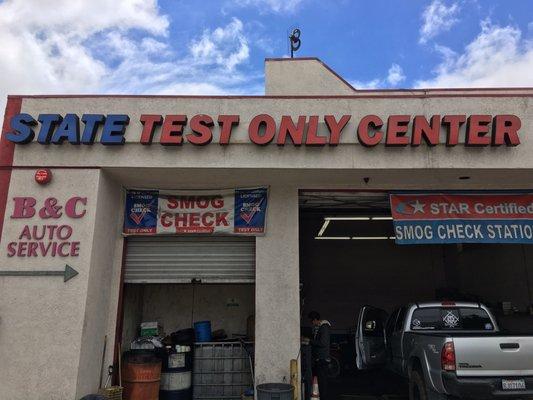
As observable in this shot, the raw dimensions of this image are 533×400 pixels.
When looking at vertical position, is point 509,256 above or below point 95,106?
below

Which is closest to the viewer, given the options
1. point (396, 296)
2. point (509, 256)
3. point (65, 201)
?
point (65, 201)

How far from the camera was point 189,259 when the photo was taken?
31.6ft

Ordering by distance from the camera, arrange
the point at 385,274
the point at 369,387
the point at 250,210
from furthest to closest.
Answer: the point at 385,274 → the point at 369,387 → the point at 250,210

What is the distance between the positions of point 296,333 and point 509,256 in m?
10.4

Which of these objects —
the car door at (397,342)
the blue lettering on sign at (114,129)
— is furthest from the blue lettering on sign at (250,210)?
the car door at (397,342)

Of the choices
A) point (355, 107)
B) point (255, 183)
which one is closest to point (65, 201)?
point (255, 183)

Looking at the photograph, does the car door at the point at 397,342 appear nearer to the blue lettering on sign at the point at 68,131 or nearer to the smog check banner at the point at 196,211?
the smog check banner at the point at 196,211

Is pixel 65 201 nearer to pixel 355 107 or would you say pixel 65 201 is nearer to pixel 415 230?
pixel 355 107

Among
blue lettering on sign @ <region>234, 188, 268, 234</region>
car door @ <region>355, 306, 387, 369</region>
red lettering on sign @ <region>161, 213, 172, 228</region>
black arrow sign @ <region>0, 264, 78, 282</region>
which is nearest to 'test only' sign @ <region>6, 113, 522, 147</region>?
blue lettering on sign @ <region>234, 188, 268, 234</region>

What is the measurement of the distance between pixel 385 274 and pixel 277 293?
1061cm

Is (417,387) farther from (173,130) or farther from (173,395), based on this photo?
(173,130)

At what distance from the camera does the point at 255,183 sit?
9594 mm

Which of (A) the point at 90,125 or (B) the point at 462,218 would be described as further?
(B) the point at 462,218

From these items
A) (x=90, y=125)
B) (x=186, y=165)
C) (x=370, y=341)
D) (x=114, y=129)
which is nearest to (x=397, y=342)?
(x=370, y=341)
